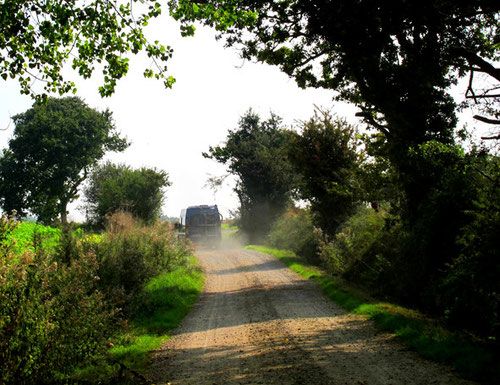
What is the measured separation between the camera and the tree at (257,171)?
38.7 meters

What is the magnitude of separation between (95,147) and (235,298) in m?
38.7

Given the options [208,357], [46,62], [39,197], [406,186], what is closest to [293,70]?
[406,186]

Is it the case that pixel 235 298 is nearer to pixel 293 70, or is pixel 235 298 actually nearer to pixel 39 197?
pixel 293 70

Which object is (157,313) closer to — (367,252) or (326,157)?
(367,252)

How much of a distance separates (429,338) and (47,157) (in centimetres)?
4343

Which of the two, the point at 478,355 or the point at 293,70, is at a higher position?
the point at 293,70

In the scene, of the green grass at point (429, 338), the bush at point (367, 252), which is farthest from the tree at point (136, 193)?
the green grass at point (429, 338)

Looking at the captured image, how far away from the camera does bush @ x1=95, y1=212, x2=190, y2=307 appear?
12578 millimetres

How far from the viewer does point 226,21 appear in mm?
9102

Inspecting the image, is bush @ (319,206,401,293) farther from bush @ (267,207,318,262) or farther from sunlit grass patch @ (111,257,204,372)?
sunlit grass patch @ (111,257,204,372)

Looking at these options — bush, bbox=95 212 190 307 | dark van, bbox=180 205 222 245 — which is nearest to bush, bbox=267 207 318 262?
dark van, bbox=180 205 222 245

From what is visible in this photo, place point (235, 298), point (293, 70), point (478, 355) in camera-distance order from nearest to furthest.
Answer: point (478, 355) → point (235, 298) → point (293, 70)

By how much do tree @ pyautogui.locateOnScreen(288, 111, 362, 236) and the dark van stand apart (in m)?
13.8

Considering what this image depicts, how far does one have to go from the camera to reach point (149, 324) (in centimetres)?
1062
